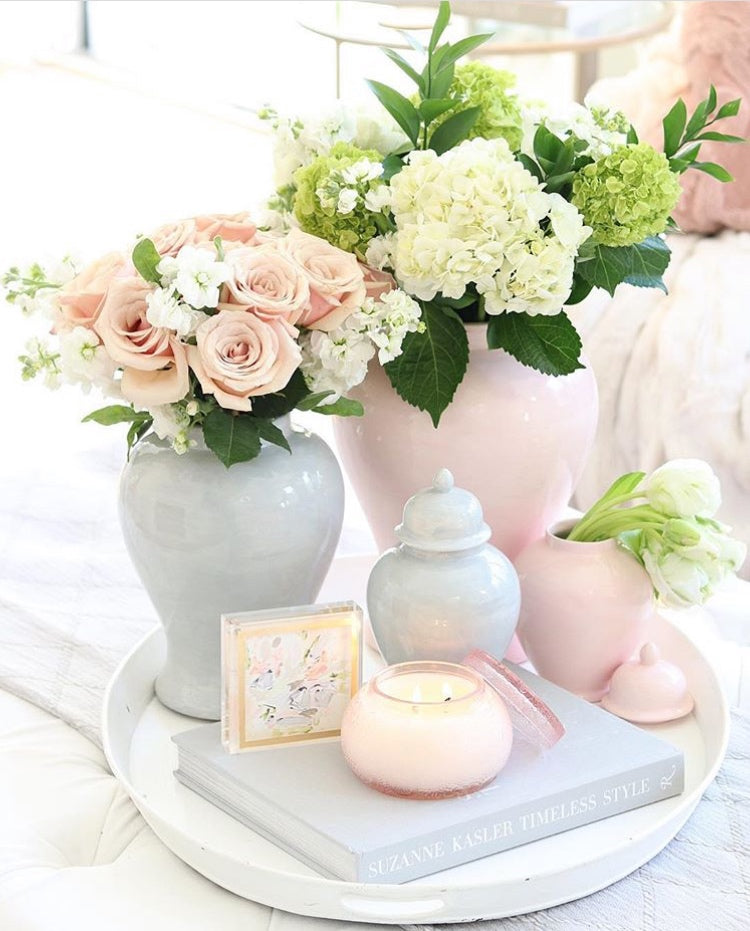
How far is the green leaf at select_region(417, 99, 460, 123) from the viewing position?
0.94 metres

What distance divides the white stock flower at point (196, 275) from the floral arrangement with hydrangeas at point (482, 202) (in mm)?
107

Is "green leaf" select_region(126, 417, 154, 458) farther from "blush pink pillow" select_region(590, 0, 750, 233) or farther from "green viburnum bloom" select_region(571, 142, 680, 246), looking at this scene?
"blush pink pillow" select_region(590, 0, 750, 233)

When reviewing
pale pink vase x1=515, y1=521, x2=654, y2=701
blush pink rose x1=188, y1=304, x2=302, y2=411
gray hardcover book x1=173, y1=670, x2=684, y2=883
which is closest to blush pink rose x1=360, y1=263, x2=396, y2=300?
blush pink rose x1=188, y1=304, x2=302, y2=411

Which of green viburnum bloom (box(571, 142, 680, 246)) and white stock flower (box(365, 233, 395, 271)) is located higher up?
green viburnum bloom (box(571, 142, 680, 246))

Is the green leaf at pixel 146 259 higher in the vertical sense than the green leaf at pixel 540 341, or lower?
higher

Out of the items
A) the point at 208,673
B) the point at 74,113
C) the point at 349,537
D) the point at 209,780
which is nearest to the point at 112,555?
the point at 349,537

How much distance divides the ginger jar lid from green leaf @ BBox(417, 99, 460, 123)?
27cm

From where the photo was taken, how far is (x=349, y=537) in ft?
4.46

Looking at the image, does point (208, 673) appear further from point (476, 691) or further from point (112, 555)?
point (112, 555)

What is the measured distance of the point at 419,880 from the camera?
2.47 feet

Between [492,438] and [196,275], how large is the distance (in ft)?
0.93

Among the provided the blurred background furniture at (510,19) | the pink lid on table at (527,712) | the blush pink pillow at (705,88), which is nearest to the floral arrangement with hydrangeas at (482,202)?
the pink lid on table at (527,712)

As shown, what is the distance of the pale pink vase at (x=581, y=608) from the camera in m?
0.95

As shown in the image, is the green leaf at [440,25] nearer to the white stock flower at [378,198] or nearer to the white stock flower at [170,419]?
the white stock flower at [378,198]
